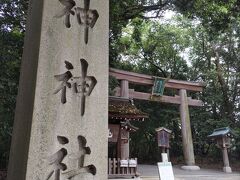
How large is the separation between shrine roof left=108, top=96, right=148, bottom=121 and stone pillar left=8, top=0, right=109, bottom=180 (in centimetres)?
841

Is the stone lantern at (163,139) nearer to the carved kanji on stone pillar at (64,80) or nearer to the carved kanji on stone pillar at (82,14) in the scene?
the carved kanji on stone pillar at (82,14)

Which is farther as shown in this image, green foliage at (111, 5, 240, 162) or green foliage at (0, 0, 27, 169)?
green foliage at (111, 5, 240, 162)

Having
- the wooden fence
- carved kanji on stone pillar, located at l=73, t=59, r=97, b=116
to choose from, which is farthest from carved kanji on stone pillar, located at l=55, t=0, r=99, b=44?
the wooden fence

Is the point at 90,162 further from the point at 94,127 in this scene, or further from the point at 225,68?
the point at 225,68

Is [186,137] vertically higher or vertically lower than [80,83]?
higher

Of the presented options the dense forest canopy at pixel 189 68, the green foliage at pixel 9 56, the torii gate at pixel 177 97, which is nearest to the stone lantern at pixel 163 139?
the torii gate at pixel 177 97

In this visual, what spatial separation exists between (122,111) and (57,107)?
910cm

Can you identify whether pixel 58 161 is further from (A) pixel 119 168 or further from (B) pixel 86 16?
(A) pixel 119 168

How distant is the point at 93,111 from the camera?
282cm

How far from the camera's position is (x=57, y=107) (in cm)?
261

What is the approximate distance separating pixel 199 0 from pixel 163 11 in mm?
3548

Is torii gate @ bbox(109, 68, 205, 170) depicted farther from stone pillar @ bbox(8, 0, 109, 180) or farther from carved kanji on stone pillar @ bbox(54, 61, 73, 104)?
carved kanji on stone pillar @ bbox(54, 61, 73, 104)

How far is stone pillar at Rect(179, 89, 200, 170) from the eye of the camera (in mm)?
15789

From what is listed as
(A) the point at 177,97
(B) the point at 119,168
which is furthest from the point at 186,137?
(B) the point at 119,168
